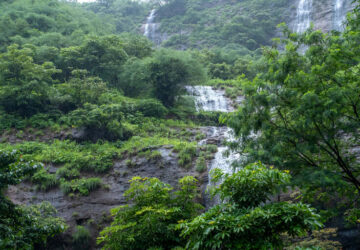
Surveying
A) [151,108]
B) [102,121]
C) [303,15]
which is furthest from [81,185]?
[303,15]

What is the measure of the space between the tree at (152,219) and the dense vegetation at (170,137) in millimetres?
33

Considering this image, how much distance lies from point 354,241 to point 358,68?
661cm

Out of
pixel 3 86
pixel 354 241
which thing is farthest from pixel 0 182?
pixel 3 86

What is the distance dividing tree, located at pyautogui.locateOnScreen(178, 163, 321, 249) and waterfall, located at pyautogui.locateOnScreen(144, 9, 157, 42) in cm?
4759

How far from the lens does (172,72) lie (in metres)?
21.6

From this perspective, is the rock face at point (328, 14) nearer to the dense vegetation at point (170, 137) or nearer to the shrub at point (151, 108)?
the dense vegetation at point (170, 137)

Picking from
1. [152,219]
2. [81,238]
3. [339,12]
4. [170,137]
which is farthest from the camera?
Result: [339,12]

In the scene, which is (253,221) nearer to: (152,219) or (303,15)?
(152,219)

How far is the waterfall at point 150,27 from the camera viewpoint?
166ft

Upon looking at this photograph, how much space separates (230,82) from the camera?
96.1 feet

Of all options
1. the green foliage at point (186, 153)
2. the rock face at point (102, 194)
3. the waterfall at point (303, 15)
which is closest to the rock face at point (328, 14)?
the waterfall at point (303, 15)

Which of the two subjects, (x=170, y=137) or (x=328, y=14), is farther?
(x=328, y=14)

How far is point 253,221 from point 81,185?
11.2 metres

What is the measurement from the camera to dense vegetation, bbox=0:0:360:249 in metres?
5.52
